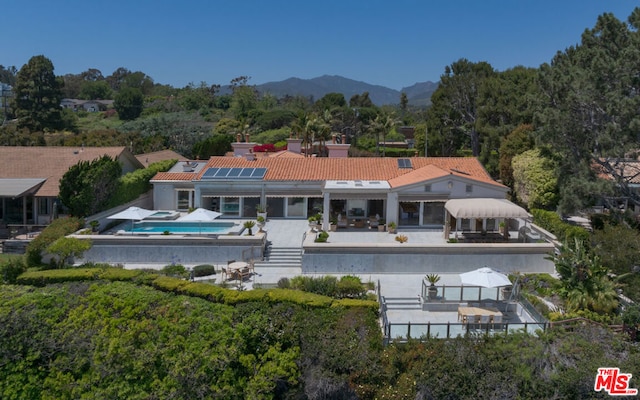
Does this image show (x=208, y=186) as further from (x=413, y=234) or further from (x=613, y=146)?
(x=613, y=146)

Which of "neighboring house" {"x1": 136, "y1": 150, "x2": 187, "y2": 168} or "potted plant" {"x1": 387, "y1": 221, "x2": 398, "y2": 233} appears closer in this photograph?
"potted plant" {"x1": 387, "y1": 221, "x2": 398, "y2": 233}

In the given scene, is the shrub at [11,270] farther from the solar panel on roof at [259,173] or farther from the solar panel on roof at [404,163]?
the solar panel on roof at [404,163]

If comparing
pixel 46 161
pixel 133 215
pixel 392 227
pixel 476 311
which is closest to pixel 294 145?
pixel 392 227

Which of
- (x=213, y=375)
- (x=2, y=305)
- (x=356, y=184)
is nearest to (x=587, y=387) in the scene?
(x=213, y=375)

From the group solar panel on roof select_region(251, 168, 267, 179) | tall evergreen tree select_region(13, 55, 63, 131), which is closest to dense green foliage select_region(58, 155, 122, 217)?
solar panel on roof select_region(251, 168, 267, 179)

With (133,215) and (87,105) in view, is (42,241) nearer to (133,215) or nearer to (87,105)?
(133,215)

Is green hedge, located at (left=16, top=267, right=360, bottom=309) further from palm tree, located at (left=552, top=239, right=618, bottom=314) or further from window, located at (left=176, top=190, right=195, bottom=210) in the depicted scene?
window, located at (left=176, top=190, right=195, bottom=210)
